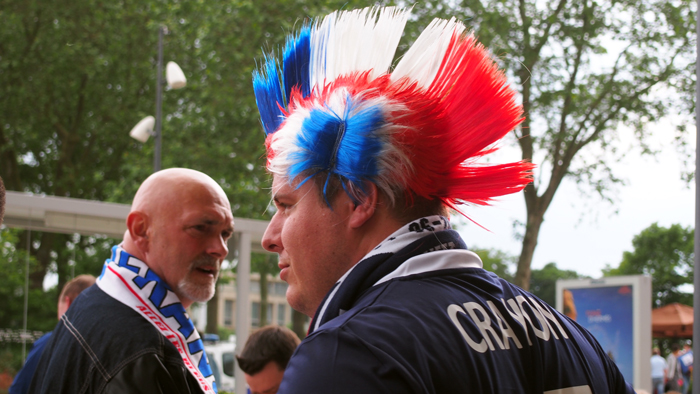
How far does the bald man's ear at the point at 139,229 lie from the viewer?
103 inches

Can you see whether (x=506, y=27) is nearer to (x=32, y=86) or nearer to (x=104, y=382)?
(x=32, y=86)

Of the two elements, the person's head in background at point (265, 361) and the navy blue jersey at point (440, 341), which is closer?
the navy blue jersey at point (440, 341)

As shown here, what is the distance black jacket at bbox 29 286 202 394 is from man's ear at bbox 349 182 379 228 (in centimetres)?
97

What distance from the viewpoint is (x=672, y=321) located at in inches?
667

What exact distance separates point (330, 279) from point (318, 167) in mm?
253

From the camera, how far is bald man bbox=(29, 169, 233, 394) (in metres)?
2.10

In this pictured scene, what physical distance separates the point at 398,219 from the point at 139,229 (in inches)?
56.9

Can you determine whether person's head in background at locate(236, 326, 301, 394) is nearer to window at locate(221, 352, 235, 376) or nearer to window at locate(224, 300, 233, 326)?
window at locate(224, 300, 233, 326)

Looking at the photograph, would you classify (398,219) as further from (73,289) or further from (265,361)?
(73,289)

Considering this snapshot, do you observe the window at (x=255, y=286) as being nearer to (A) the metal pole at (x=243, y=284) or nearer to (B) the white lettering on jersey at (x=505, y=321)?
(A) the metal pole at (x=243, y=284)

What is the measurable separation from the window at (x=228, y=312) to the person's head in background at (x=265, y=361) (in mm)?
5099

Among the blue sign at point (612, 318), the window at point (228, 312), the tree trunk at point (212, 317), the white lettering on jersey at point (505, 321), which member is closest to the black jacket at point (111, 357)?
the white lettering on jersey at point (505, 321)

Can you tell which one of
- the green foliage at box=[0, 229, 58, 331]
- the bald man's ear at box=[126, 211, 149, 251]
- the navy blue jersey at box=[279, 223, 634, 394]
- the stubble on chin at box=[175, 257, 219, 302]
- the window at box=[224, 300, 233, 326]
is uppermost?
the bald man's ear at box=[126, 211, 149, 251]

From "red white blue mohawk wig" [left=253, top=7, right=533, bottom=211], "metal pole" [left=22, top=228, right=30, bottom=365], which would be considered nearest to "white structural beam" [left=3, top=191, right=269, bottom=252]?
"metal pole" [left=22, top=228, right=30, bottom=365]
